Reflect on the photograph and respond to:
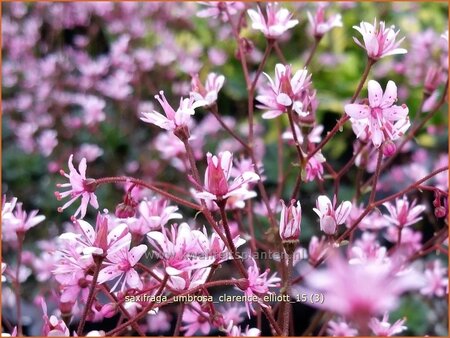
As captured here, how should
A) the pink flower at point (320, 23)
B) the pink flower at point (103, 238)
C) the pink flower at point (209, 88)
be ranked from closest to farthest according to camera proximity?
the pink flower at point (103, 238) → the pink flower at point (209, 88) → the pink flower at point (320, 23)

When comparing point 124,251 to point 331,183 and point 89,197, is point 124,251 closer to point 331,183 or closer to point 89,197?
point 89,197

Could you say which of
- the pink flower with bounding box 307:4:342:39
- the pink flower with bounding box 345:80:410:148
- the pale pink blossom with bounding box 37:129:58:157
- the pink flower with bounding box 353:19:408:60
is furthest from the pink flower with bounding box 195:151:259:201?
the pale pink blossom with bounding box 37:129:58:157

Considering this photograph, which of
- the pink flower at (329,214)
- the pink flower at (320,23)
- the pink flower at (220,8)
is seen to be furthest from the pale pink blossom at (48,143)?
the pink flower at (329,214)

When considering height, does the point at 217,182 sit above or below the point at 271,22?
below

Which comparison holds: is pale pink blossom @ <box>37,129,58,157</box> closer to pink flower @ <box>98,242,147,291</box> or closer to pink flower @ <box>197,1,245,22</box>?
pink flower @ <box>197,1,245,22</box>

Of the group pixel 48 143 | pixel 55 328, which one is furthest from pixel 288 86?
pixel 48 143

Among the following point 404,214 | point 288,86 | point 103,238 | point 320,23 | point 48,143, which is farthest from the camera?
point 48,143

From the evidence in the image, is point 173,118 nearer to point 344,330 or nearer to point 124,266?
point 124,266

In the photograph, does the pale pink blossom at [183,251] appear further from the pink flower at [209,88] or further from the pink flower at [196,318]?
the pink flower at [209,88]

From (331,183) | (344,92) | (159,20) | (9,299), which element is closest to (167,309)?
(9,299)
